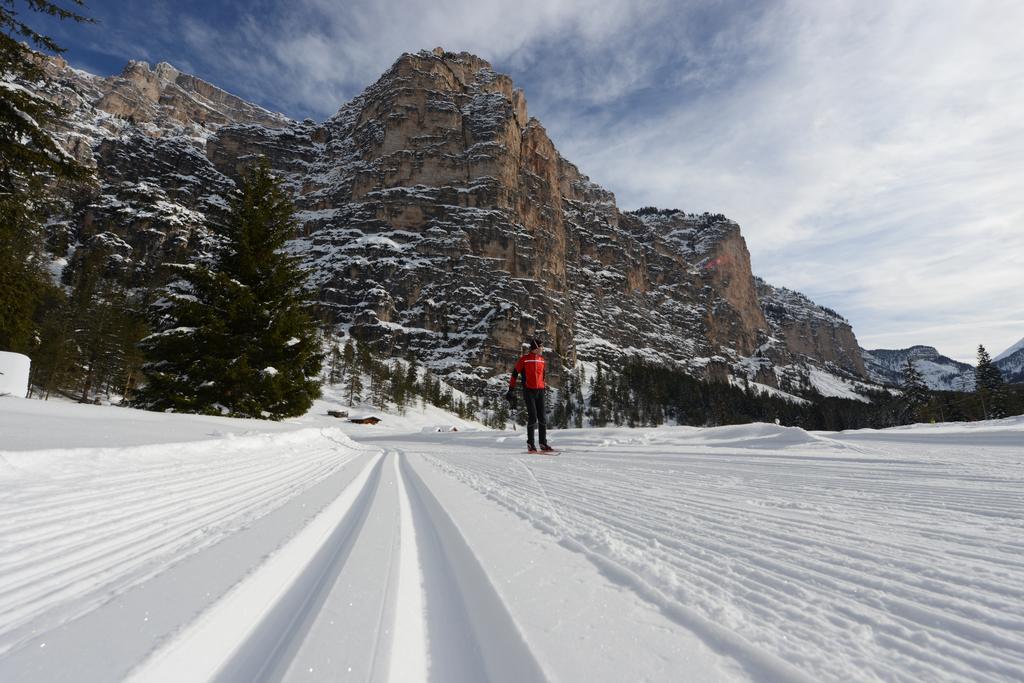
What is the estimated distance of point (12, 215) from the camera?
785 cm

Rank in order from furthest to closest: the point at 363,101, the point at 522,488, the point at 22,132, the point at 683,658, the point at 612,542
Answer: the point at 363,101 < the point at 22,132 < the point at 522,488 < the point at 612,542 < the point at 683,658

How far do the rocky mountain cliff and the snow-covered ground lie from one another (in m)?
109

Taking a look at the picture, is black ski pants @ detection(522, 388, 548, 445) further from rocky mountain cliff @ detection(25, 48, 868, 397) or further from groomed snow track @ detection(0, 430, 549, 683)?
rocky mountain cliff @ detection(25, 48, 868, 397)

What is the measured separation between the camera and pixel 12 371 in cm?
732

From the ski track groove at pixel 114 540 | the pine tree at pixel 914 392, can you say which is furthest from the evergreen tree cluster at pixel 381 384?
the ski track groove at pixel 114 540

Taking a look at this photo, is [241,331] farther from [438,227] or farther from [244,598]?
[438,227]

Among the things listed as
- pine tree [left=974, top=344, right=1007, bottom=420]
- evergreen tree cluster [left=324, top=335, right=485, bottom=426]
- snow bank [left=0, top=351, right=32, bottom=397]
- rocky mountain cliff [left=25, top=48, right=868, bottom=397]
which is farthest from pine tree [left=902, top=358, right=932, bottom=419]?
rocky mountain cliff [left=25, top=48, right=868, bottom=397]

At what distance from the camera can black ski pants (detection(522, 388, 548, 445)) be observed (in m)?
6.58

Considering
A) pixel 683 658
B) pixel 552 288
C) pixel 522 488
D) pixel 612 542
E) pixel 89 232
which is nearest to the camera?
pixel 683 658

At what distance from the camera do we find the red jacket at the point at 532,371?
283 inches

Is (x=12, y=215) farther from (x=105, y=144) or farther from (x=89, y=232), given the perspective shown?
(x=105, y=144)

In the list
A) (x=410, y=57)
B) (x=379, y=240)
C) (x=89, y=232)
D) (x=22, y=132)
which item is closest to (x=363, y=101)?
(x=410, y=57)

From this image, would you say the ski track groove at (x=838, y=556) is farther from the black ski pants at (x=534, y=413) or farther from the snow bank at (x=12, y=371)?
the snow bank at (x=12, y=371)

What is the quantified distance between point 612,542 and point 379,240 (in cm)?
14046
